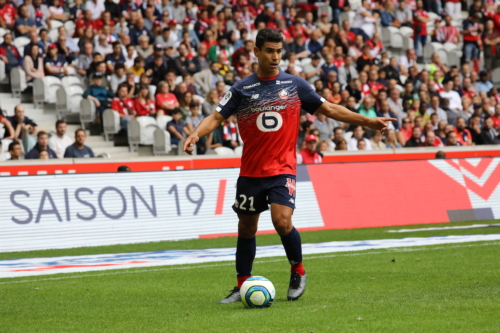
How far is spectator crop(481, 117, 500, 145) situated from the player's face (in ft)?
56.7

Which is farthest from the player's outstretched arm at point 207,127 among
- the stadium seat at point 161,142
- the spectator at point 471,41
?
the spectator at point 471,41

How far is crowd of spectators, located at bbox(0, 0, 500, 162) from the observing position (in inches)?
789

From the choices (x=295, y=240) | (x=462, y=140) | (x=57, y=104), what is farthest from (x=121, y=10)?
(x=295, y=240)

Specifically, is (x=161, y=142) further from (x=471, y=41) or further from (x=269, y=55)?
(x=471, y=41)

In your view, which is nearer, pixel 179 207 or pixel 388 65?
pixel 179 207

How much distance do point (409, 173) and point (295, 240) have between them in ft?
34.4

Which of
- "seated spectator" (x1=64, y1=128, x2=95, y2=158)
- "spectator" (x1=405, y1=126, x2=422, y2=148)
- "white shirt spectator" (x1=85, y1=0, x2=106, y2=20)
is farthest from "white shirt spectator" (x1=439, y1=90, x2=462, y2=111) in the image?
"seated spectator" (x1=64, y1=128, x2=95, y2=158)

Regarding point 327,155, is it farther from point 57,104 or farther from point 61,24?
point 61,24

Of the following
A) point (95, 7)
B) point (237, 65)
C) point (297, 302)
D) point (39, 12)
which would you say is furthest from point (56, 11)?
point (297, 302)

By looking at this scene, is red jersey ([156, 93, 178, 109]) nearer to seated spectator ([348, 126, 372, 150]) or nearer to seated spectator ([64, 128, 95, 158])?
seated spectator ([64, 128, 95, 158])

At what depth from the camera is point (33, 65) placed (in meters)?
20.0

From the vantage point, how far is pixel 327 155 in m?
19.3

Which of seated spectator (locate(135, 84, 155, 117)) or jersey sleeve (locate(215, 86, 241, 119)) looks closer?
jersey sleeve (locate(215, 86, 241, 119))

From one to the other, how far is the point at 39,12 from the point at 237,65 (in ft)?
18.3
